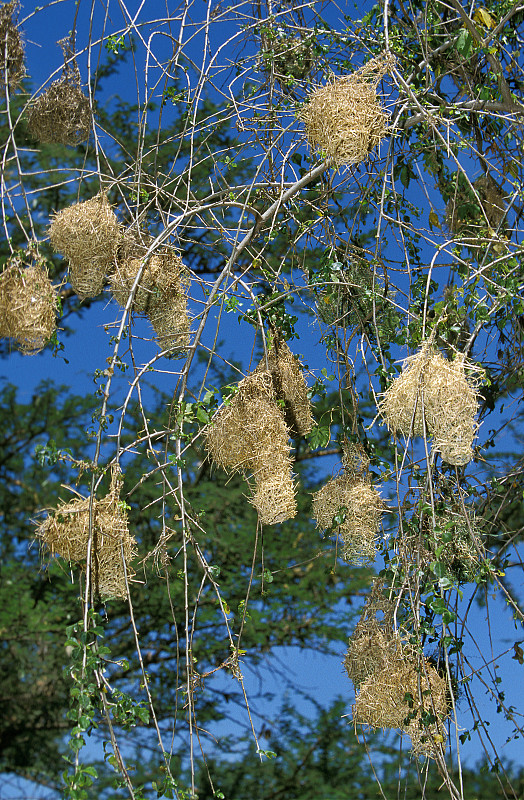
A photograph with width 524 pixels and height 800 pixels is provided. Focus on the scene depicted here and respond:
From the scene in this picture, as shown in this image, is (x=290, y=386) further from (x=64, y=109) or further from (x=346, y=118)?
(x=64, y=109)

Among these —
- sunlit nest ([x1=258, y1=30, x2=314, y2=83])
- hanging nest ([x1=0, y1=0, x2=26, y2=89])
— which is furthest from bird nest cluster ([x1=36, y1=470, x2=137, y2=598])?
sunlit nest ([x1=258, y1=30, x2=314, y2=83])

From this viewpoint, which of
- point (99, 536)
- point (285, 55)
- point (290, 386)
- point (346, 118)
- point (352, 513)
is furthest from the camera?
point (285, 55)

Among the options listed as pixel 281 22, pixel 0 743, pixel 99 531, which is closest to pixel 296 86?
pixel 281 22

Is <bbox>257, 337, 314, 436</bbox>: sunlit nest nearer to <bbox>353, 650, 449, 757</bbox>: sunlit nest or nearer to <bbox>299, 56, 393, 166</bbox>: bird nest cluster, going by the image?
<bbox>299, 56, 393, 166</bbox>: bird nest cluster

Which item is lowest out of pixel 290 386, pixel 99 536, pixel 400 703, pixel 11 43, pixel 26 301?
pixel 400 703

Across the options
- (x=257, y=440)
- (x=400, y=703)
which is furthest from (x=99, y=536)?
(x=400, y=703)

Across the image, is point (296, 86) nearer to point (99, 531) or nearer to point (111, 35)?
point (111, 35)

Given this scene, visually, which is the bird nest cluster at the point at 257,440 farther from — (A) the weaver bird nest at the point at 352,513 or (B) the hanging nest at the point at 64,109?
(B) the hanging nest at the point at 64,109

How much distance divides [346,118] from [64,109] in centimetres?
98

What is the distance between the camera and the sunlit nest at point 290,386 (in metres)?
2.37

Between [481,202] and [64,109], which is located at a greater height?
[64,109]

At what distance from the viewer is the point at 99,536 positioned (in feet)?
6.52

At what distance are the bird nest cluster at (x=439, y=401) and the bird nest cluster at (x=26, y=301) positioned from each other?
991 millimetres

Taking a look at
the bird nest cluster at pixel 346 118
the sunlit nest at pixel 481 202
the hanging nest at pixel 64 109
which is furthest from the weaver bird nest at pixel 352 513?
the hanging nest at pixel 64 109
